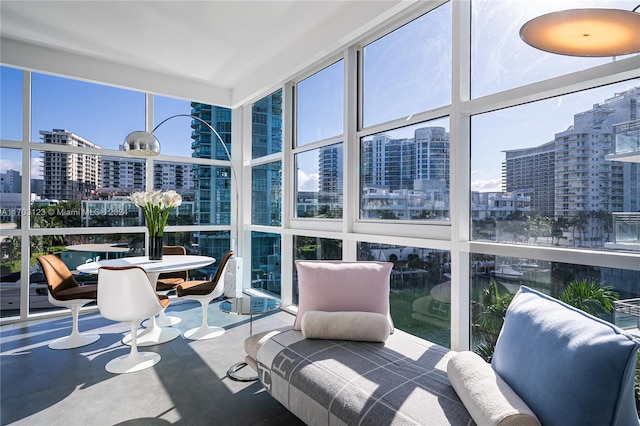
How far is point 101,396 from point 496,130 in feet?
10.7

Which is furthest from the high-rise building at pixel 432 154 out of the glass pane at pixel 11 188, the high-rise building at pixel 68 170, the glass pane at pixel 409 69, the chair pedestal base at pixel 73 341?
the glass pane at pixel 11 188

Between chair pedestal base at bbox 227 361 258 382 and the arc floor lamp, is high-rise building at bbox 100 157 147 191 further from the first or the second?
chair pedestal base at bbox 227 361 258 382

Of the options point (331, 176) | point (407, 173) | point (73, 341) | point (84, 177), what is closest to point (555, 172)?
point (407, 173)

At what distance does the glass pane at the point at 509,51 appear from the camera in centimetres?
212

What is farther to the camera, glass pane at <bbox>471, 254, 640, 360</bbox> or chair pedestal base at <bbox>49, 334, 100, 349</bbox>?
chair pedestal base at <bbox>49, 334, 100, 349</bbox>

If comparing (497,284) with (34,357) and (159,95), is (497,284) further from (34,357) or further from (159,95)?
(159,95)

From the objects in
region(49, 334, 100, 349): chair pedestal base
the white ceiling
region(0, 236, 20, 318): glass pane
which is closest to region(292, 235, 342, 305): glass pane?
the white ceiling

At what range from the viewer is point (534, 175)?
226 cm

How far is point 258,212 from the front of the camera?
5.45 m

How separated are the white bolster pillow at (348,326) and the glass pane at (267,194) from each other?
2.66m

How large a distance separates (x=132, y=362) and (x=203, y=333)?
77 cm

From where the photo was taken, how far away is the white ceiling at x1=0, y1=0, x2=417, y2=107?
3275 mm

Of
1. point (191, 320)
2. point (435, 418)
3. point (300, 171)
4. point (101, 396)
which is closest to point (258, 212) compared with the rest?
point (300, 171)

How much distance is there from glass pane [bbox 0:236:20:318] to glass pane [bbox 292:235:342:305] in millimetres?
3190
